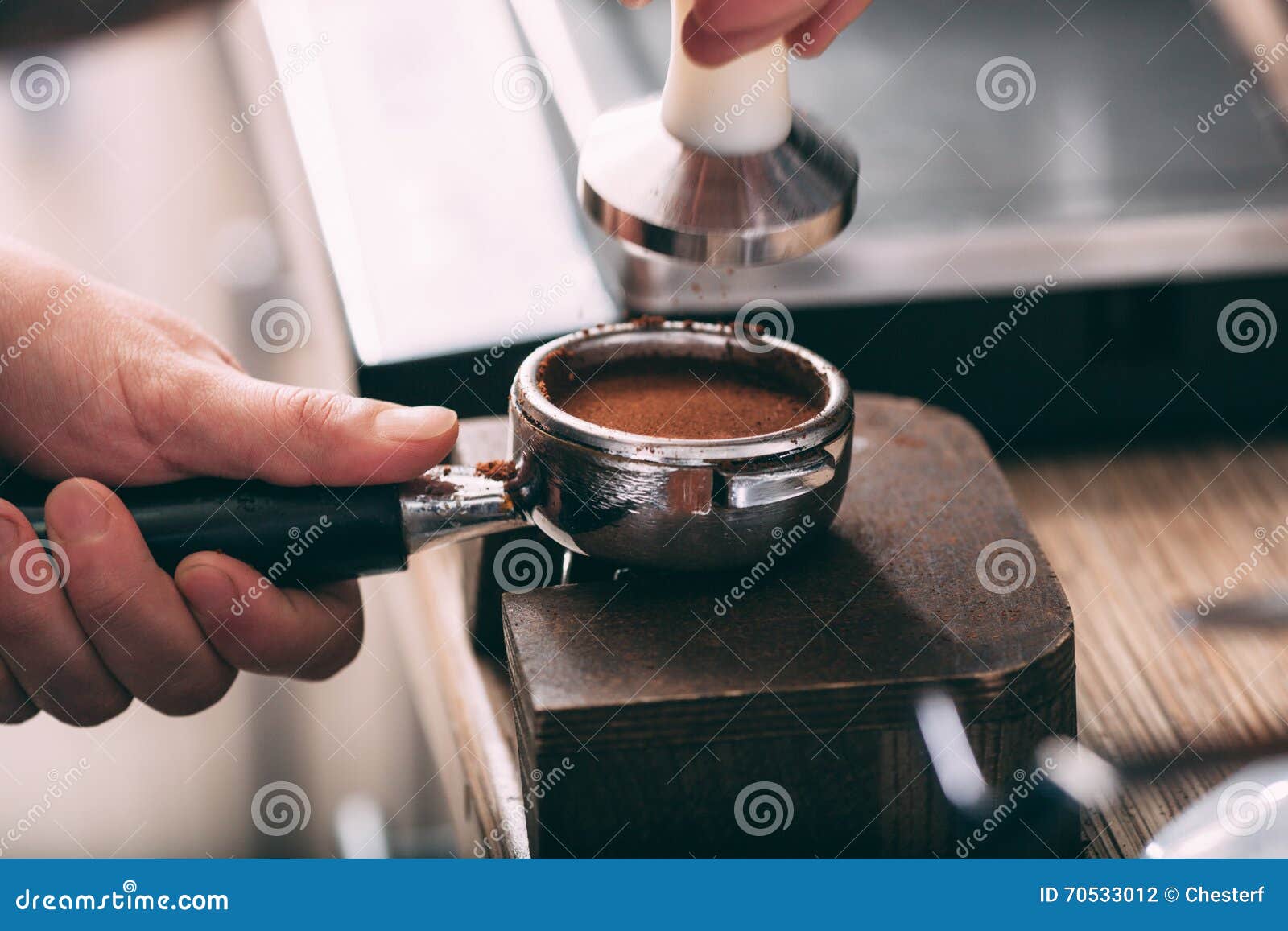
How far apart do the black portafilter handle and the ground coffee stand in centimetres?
17

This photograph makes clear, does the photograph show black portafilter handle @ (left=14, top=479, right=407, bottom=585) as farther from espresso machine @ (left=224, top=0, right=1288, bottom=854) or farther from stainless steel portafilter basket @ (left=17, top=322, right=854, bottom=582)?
espresso machine @ (left=224, top=0, right=1288, bottom=854)

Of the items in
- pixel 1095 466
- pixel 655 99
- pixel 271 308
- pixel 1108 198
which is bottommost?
pixel 271 308

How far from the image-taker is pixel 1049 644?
88 centimetres

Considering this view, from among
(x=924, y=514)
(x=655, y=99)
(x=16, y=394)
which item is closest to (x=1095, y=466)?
(x=924, y=514)

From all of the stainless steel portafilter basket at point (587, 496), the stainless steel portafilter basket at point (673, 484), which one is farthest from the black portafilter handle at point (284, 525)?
the stainless steel portafilter basket at point (673, 484)

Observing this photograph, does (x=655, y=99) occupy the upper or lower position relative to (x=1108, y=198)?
upper

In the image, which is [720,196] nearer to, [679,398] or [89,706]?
[679,398]

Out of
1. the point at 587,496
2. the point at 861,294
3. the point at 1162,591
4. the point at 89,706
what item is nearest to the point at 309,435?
the point at 587,496

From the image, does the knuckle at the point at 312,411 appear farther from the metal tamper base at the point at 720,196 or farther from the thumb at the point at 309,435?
the metal tamper base at the point at 720,196

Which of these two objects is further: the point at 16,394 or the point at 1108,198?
the point at 1108,198

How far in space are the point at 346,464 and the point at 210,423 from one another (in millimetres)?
189

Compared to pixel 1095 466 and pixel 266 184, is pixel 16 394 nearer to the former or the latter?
pixel 266 184

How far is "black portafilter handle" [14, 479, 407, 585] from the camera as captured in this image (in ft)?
3.19

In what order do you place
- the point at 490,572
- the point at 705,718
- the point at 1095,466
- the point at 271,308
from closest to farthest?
the point at 705,718
the point at 490,572
the point at 1095,466
the point at 271,308
